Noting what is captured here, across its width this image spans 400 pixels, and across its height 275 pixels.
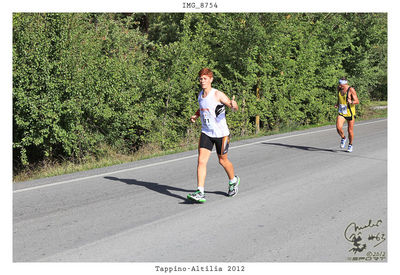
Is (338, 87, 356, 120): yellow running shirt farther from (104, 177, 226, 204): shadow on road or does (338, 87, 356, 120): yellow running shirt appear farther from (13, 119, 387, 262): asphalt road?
(104, 177, 226, 204): shadow on road

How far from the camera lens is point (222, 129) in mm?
6922

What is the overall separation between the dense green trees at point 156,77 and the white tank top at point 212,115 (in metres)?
4.70

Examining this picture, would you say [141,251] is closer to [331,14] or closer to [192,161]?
[192,161]

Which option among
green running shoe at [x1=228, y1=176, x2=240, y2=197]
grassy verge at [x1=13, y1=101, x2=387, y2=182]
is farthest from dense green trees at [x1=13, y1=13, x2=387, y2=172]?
green running shoe at [x1=228, y1=176, x2=240, y2=197]

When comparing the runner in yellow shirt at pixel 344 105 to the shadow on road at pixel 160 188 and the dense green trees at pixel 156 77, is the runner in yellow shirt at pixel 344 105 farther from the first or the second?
the shadow on road at pixel 160 188

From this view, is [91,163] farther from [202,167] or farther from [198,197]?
[198,197]

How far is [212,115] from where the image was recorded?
22.3ft

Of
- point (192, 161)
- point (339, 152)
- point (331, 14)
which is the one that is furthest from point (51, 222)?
point (331, 14)

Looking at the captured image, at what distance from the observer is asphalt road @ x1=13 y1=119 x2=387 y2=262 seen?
5.00 metres

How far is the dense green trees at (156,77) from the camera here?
404 inches

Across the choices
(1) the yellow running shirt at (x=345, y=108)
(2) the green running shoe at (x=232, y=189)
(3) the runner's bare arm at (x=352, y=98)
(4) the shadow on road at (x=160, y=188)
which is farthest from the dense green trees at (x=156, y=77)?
(2) the green running shoe at (x=232, y=189)

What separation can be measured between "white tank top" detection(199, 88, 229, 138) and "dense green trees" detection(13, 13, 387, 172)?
470 cm

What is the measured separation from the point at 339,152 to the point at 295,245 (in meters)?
6.27

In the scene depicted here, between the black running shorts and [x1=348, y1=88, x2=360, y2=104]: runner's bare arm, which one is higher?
Answer: [x1=348, y1=88, x2=360, y2=104]: runner's bare arm
